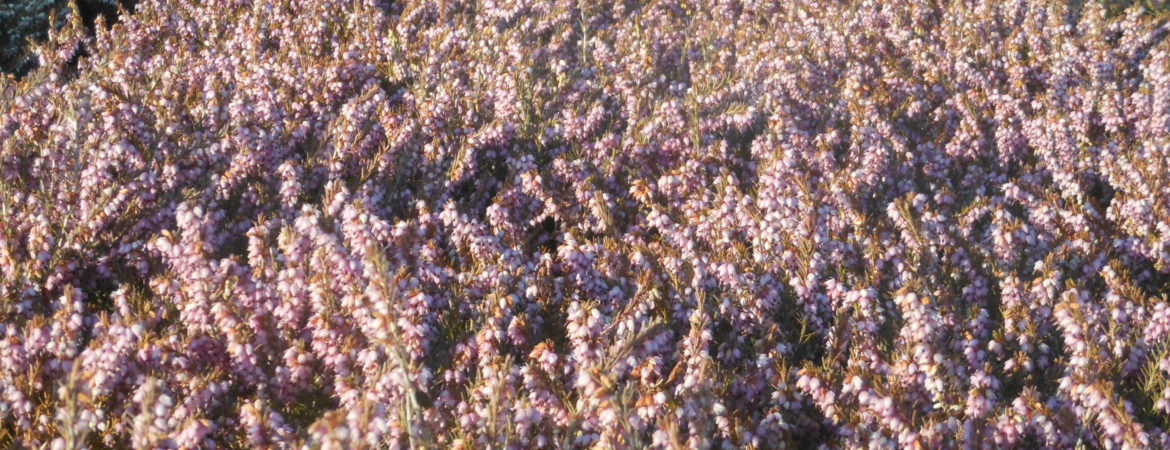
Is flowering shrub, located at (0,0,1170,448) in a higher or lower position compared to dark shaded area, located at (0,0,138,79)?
lower

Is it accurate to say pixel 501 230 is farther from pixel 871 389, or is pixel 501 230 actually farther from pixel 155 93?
pixel 155 93

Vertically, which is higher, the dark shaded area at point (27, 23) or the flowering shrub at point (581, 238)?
the dark shaded area at point (27, 23)

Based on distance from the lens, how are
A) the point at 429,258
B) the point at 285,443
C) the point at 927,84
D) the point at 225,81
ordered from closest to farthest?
1. the point at 285,443
2. the point at 429,258
3. the point at 225,81
4. the point at 927,84

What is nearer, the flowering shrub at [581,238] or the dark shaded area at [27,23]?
the flowering shrub at [581,238]

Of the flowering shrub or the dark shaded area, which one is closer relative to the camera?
the flowering shrub

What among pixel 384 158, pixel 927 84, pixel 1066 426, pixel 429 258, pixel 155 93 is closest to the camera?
pixel 1066 426

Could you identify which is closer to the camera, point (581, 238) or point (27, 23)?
point (581, 238)

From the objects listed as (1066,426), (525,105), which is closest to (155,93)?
(525,105)

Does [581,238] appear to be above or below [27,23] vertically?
below
